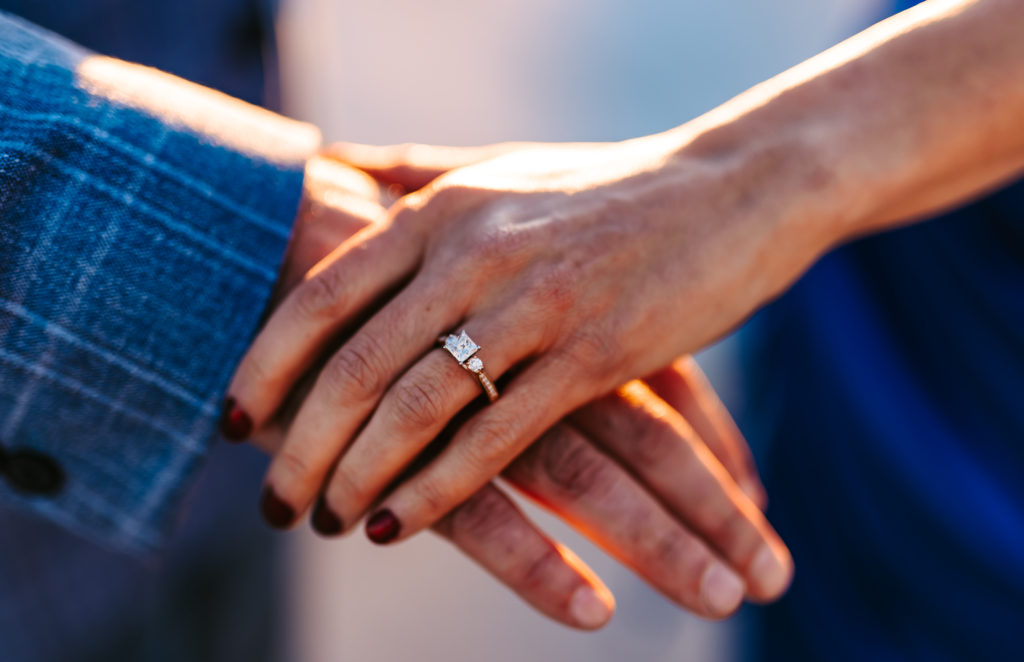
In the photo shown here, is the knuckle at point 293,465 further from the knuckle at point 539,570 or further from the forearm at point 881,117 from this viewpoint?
the forearm at point 881,117

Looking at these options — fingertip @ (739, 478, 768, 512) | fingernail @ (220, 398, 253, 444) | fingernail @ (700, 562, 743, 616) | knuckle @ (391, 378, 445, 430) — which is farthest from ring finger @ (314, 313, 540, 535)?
fingertip @ (739, 478, 768, 512)

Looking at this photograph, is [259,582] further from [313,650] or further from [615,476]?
[615,476]

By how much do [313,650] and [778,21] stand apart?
232 cm

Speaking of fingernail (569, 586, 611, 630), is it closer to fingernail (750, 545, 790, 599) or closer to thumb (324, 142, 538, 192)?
fingernail (750, 545, 790, 599)

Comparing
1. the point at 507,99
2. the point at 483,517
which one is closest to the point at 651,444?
the point at 483,517

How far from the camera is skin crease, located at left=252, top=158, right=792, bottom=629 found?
75 cm

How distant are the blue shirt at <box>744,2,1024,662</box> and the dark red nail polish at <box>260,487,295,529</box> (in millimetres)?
904

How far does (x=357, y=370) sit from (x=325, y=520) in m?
0.17

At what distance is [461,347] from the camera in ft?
2.19

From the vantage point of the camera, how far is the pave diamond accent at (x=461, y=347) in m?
0.66

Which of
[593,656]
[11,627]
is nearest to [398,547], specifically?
[593,656]

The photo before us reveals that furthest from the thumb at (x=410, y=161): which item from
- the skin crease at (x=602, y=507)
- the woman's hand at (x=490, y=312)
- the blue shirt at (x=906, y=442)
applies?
the blue shirt at (x=906, y=442)

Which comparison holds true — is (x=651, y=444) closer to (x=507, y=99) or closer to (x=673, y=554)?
(x=673, y=554)

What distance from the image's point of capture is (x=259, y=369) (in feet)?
2.30
